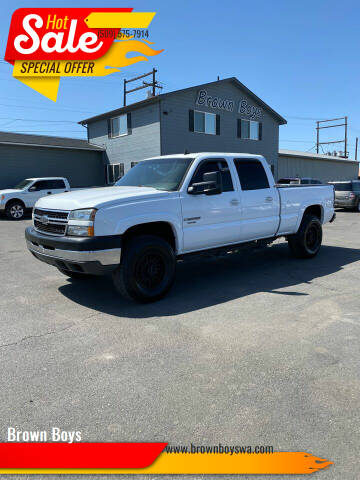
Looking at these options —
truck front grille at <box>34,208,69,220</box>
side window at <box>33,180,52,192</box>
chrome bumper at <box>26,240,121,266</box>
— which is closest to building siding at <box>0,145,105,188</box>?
side window at <box>33,180,52,192</box>

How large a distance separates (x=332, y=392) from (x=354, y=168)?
45235mm

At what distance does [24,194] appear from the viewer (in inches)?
667

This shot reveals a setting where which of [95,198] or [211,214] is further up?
[95,198]

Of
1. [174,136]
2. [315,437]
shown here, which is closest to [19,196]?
[174,136]

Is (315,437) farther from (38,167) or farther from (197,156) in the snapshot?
(38,167)

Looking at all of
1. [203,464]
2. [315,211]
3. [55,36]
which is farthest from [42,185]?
[203,464]

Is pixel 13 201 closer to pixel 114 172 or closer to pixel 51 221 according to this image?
pixel 114 172

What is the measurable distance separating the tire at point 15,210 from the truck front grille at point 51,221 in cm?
1255

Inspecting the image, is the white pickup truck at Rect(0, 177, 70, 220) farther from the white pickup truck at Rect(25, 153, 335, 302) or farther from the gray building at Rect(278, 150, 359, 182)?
the gray building at Rect(278, 150, 359, 182)

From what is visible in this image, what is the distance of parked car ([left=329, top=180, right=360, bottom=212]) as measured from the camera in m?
18.9

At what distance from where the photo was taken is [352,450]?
2230mm

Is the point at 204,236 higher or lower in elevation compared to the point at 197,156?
lower

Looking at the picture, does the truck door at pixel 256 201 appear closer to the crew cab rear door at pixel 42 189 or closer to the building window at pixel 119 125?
the crew cab rear door at pixel 42 189

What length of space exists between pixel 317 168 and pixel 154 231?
113 ft
